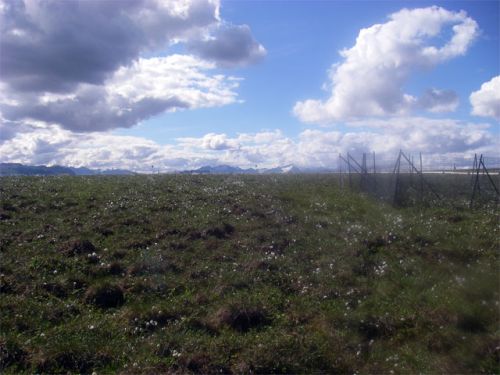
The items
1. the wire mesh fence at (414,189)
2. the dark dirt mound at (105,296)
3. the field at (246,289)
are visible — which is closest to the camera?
the field at (246,289)

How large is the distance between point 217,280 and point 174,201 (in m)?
9.12

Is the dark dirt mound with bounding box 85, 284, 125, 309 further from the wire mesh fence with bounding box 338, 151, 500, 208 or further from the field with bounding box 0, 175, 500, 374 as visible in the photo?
the wire mesh fence with bounding box 338, 151, 500, 208

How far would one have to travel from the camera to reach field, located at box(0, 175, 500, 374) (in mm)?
8406

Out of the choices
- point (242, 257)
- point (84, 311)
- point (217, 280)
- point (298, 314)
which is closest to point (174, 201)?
point (242, 257)

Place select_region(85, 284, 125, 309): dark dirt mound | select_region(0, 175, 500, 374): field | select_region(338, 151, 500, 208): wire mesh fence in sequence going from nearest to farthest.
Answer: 1. select_region(0, 175, 500, 374): field
2. select_region(85, 284, 125, 309): dark dirt mound
3. select_region(338, 151, 500, 208): wire mesh fence

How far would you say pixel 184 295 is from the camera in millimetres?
11203

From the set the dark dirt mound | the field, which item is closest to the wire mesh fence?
the field

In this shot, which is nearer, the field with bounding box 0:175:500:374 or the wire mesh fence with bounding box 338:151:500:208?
the field with bounding box 0:175:500:374

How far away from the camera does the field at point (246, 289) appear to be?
8.41m

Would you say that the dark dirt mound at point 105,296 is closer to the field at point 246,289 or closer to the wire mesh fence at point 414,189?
the field at point 246,289

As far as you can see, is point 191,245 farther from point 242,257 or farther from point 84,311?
point 84,311

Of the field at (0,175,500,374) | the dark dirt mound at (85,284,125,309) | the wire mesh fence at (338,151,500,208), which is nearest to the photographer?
the field at (0,175,500,374)

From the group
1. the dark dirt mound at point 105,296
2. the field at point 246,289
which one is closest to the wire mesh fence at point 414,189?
the field at point 246,289

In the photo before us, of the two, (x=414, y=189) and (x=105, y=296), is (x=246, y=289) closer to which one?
(x=105, y=296)
